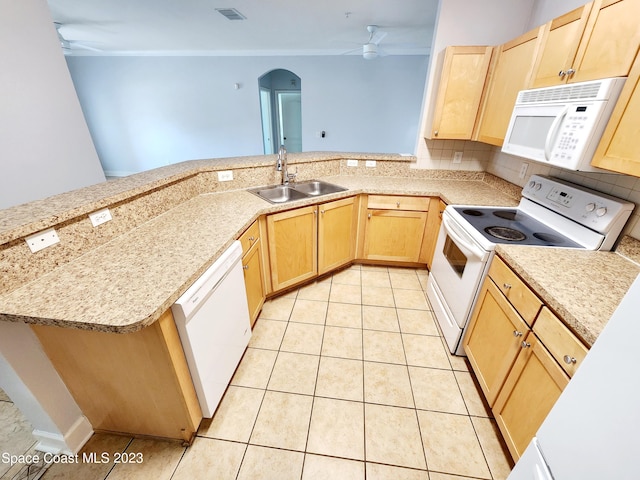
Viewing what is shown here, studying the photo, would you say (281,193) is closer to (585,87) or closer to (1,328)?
(1,328)

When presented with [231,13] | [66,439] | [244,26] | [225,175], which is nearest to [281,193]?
[225,175]

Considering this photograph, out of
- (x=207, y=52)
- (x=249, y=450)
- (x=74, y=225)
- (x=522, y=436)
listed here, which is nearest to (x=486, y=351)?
(x=522, y=436)

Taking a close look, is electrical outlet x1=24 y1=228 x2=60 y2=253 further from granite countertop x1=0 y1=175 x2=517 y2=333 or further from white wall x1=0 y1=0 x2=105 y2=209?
white wall x1=0 y1=0 x2=105 y2=209

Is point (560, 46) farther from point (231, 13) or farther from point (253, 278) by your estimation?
point (231, 13)

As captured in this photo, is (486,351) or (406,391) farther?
(406,391)

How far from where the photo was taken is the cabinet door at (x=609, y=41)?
1021 mm

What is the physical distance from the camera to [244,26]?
139 inches

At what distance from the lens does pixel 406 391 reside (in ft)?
5.02

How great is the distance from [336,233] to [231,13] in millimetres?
2948

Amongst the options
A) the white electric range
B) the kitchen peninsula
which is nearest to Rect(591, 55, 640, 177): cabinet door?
the white electric range

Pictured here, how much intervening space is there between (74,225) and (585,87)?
2353 millimetres

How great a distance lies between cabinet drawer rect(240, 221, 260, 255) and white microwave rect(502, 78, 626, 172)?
1.67 meters

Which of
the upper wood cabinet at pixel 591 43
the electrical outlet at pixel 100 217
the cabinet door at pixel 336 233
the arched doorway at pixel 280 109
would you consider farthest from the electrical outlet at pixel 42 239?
the arched doorway at pixel 280 109

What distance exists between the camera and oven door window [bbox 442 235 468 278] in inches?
64.6
